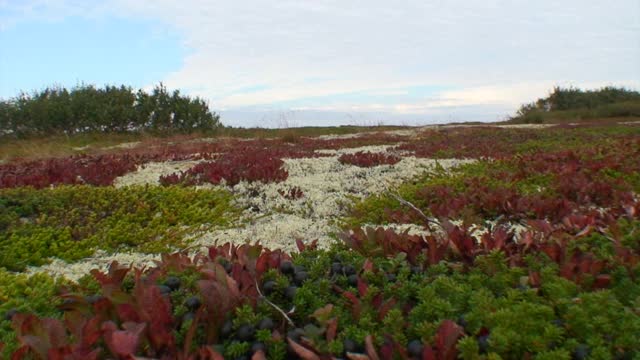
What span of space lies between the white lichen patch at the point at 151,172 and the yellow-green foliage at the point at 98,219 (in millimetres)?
1547

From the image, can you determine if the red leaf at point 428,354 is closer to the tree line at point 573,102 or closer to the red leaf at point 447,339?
the red leaf at point 447,339

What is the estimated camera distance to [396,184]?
929cm

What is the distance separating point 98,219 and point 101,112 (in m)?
25.0

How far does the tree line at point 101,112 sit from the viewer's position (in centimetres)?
2981

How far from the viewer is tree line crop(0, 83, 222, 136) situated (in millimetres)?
29812

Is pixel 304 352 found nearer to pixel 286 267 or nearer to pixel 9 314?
pixel 286 267

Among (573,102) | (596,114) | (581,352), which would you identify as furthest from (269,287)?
(573,102)

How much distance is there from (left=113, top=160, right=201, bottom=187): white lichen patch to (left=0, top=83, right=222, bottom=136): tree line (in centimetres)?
1948

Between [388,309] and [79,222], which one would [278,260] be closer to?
[388,309]

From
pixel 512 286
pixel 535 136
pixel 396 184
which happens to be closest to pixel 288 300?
pixel 512 286

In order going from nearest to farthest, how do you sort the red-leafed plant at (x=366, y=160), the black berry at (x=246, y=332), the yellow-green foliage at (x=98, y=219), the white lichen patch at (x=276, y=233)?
the black berry at (x=246, y=332) → the yellow-green foliage at (x=98, y=219) → the white lichen patch at (x=276, y=233) → the red-leafed plant at (x=366, y=160)

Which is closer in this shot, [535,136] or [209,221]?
[209,221]

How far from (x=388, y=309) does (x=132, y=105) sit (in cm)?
3138

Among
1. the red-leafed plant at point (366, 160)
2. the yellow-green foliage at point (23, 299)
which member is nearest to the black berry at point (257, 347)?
the yellow-green foliage at point (23, 299)
